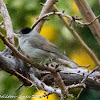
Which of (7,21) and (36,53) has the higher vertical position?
(7,21)

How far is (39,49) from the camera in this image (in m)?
0.97

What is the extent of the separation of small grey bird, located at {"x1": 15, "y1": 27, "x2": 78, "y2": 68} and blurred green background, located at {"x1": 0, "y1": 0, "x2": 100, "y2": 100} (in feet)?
0.36

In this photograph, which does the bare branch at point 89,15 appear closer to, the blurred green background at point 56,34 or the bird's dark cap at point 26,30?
the blurred green background at point 56,34

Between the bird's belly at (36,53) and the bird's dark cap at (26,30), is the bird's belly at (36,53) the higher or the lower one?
the lower one

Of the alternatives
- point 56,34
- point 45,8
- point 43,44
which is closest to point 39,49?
point 43,44

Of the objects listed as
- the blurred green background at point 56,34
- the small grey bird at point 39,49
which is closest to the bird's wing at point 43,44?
the small grey bird at point 39,49

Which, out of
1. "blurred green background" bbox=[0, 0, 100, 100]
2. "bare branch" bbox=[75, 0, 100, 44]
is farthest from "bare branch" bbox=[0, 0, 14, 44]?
"bare branch" bbox=[75, 0, 100, 44]

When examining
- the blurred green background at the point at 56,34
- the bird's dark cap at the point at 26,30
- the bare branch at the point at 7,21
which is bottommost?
the blurred green background at the point at 56,34

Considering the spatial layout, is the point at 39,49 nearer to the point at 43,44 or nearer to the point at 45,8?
the point at 43,44

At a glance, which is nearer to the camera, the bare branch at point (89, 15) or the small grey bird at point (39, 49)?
the small grey bird at point (39, 49)

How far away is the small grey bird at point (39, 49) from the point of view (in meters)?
0.92

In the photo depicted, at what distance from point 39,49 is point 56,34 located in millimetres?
162

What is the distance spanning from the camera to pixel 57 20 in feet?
3.81

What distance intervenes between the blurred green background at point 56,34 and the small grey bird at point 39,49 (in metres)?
0.11
